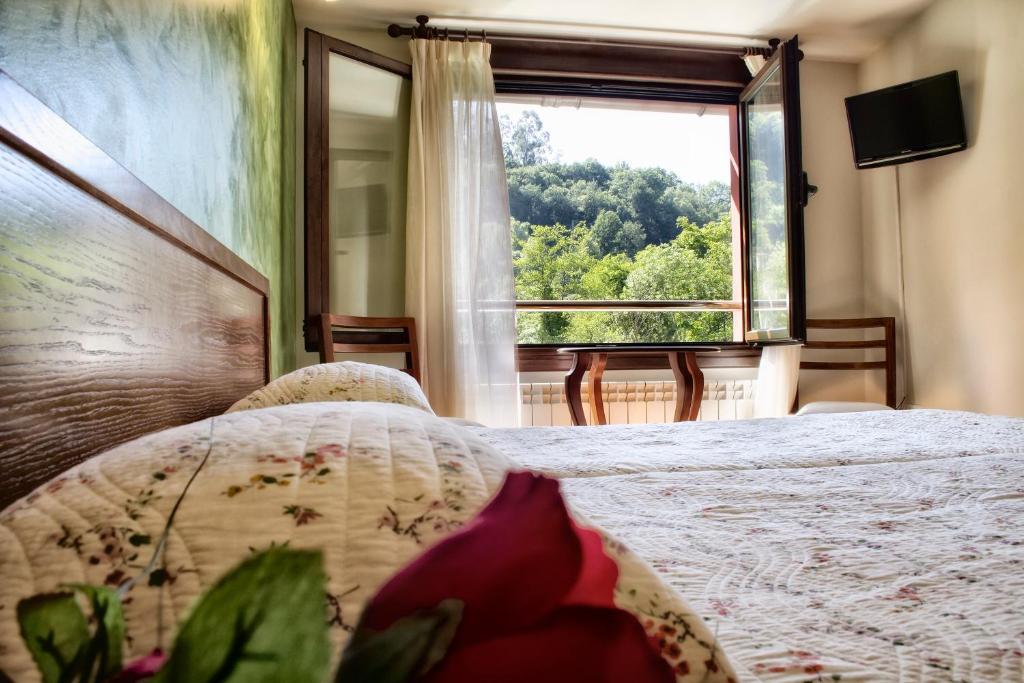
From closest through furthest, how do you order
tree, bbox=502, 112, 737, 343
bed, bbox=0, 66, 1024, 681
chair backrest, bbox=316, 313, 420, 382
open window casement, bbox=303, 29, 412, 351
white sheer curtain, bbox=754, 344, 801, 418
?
bed, bbox=0, 66, 1024, 681 → chair backrest, bbox=316, 313, 420, 382 → open window casement, bbox=303, 29, 412, 351 → white sheer curtain, bbox=754, 344, 801, 418 → tree, bbox=502, 112, 737, 343

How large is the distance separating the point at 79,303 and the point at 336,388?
52 cm

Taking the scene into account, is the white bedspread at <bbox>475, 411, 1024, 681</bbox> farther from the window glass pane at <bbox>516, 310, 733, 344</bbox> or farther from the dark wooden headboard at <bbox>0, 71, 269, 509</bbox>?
the window glass pane at <bbox>516, 310, 733, 344</bbox>

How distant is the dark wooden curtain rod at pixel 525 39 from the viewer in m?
3.23

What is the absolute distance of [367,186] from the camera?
321 cm

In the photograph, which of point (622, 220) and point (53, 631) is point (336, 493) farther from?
point (622, 220)

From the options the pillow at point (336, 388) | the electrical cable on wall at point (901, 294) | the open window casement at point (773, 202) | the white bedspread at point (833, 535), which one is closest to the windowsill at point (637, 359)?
the open window casement at point (773, 202)

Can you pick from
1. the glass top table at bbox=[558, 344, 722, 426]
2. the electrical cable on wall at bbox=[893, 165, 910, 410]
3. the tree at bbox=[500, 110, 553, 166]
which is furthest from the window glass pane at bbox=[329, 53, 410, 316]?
the electrical cable on wall at bbox=[893, 165, 910, 410]

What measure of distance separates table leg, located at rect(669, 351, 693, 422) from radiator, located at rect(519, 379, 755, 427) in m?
0.28

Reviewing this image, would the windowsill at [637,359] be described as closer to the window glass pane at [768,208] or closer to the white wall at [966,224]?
the window glass pane at [768,208]

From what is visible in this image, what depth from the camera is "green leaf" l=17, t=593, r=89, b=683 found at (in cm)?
28

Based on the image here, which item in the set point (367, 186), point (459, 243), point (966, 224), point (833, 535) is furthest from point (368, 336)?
point (966, 224)

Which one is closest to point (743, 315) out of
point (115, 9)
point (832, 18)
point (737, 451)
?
point (832, 18)

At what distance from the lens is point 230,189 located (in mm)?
1823

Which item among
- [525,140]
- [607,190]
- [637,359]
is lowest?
[637,359]
